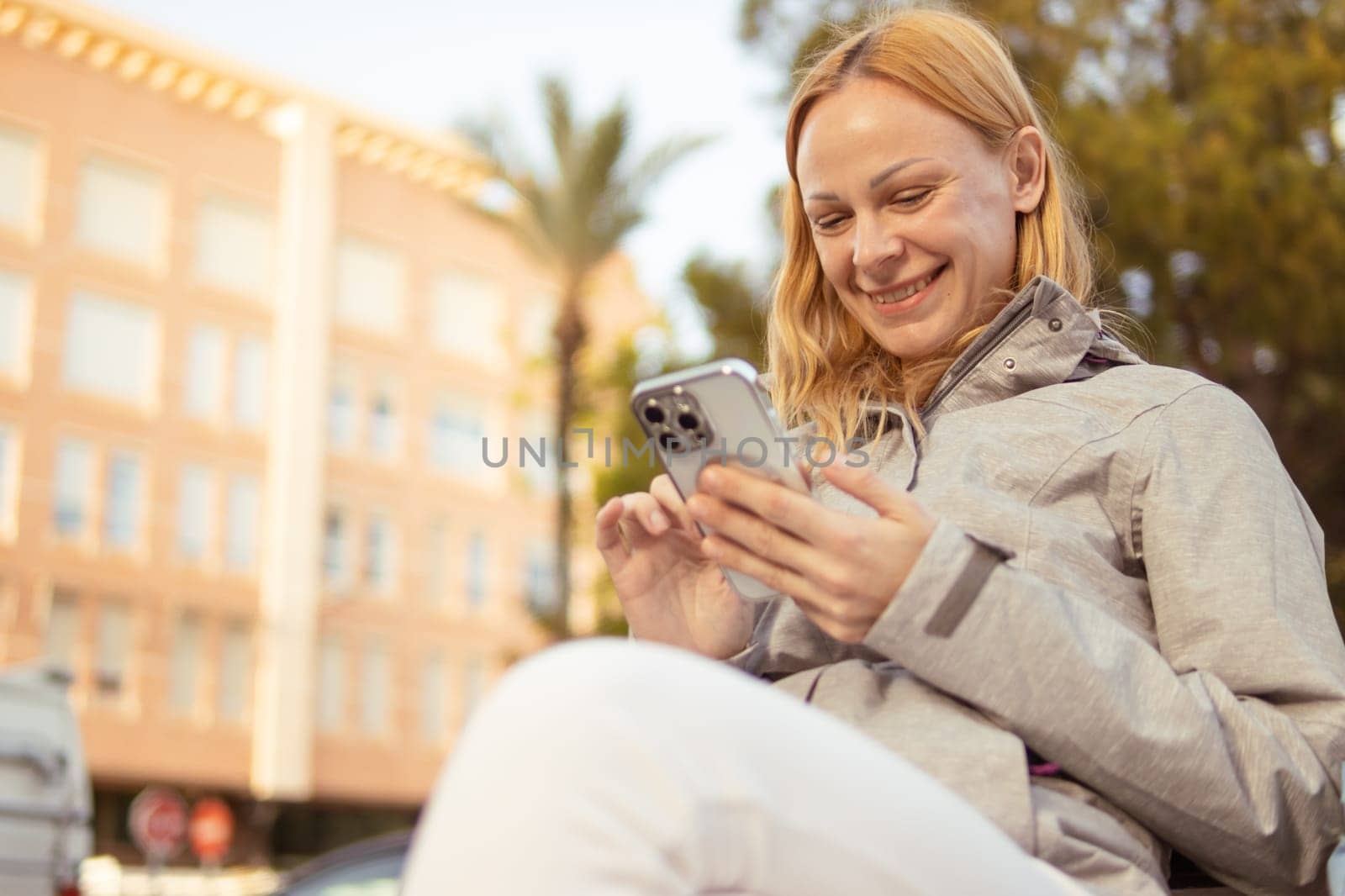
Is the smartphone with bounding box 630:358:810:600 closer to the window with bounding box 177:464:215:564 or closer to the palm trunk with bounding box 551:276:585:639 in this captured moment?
the palm trunk with bounding box 551:276:585:639

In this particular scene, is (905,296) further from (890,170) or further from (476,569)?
(476,569)

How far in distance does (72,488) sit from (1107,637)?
2760 centimetres

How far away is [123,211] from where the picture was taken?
2802 cm

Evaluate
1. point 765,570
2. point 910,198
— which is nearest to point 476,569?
point 910,198

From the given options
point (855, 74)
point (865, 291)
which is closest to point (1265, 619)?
point (865, 291)

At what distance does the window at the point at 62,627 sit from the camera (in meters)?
25.8

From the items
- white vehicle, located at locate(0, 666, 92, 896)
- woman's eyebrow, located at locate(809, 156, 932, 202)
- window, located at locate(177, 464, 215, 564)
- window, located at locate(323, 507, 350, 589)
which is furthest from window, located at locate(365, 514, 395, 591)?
woman's eyebrow, located at locate(809, 156, 932, 202)

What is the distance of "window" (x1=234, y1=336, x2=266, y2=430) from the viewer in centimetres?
2906

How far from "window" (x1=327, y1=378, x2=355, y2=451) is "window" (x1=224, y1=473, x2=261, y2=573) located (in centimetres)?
218

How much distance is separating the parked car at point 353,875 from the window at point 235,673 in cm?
2475

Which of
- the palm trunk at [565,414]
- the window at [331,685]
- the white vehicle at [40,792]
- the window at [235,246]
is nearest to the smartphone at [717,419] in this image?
the white vehicle at [40,792]

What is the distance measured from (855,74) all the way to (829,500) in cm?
56

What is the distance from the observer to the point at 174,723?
27.2 m

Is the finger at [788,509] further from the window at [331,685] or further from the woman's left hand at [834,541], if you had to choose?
the window at [331,685]
